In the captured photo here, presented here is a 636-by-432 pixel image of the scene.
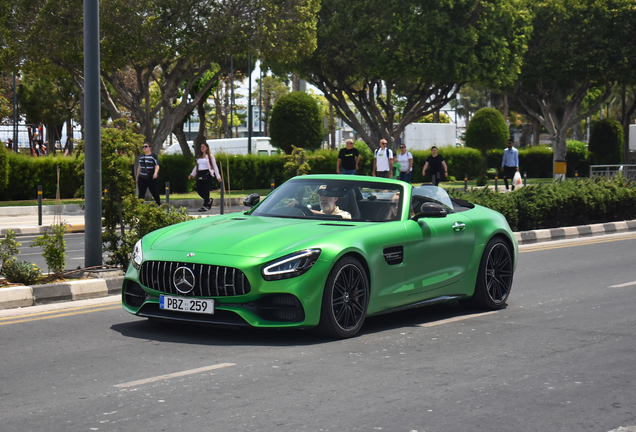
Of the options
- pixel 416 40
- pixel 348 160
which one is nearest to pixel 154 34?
pixel 348 160

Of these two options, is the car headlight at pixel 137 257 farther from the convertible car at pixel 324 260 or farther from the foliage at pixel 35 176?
the foliage at pixel 35 176

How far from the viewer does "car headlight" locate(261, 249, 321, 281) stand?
666 cm

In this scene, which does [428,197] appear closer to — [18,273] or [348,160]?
[18,273]

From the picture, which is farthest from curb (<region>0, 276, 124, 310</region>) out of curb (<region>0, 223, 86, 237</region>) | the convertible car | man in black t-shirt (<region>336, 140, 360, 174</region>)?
man in black t-shirt (<region>336, 140, 360, 174</region>)

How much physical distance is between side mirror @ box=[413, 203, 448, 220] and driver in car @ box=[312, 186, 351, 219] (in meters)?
0.66

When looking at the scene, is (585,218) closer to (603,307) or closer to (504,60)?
(603,307)

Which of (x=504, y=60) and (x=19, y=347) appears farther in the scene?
(x=504, y=60)

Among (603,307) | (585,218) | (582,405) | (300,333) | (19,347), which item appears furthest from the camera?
(585,218)

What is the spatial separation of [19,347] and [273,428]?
3.06m

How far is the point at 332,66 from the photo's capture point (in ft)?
125

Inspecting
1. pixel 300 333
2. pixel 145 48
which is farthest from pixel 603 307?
pixel 145 48

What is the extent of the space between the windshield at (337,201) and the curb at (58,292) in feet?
7.53

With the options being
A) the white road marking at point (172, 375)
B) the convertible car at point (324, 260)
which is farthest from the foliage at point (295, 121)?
the white road marking at point (172, 375)

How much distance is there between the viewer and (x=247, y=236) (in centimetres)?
708
